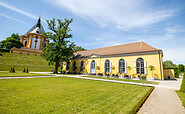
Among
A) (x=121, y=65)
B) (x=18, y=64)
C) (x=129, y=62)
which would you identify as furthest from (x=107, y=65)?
(x=18, y=64)

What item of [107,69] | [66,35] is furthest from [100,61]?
[66,35]

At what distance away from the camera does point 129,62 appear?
2008 centimetres

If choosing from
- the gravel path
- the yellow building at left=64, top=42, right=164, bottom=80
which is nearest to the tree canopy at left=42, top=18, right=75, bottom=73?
the yellow building at left=64, top=42, right=164, bottom=80

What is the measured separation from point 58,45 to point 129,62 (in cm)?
1880

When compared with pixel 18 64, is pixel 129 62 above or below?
above

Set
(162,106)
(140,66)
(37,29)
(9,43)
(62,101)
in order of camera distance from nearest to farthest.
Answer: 1. (62,101)
2. (162,106)
3. (140,66)
4. (9,43)
5. (37,29)

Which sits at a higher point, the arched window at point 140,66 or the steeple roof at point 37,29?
the steeple roof at point 37,29

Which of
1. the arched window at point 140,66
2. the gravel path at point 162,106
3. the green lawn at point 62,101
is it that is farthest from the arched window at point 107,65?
the gravel path at point 162,106

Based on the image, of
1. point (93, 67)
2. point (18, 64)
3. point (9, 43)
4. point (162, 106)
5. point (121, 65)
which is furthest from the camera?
point (9, 43)

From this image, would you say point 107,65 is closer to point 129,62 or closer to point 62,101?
point 129,62

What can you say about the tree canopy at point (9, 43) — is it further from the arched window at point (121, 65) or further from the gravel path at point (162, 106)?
the gravel path at point (162, 106)

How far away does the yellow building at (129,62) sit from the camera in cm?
1722

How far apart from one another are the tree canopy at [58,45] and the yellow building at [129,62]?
21.0 ft

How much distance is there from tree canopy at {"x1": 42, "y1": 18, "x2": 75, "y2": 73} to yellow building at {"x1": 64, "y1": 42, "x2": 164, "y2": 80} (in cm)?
641
